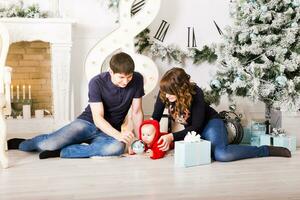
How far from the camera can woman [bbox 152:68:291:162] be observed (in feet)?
9.78

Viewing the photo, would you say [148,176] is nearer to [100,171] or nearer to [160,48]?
[100,171]

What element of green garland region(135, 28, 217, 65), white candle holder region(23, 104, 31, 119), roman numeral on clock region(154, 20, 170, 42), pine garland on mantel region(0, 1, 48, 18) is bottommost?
white candle holder region(23, 104, 31, 119)

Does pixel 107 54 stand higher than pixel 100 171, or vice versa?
pixel 107 54

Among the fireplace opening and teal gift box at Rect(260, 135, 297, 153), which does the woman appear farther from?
the fireplace opening

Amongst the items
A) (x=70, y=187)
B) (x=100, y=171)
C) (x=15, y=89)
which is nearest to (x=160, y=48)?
(x=15, y=89)

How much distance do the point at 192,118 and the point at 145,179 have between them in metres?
0.65

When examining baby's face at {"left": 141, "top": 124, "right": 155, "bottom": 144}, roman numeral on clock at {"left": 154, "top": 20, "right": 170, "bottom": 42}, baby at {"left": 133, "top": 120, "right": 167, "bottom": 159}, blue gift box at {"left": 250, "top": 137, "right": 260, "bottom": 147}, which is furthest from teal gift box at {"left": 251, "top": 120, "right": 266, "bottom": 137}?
roman numeral on clock at {"left": 154, "top": 20, "right": 170, "bottom": 42}

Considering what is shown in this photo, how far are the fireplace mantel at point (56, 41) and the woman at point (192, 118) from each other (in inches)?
48.5

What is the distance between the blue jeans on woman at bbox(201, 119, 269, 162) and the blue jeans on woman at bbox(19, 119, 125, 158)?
0.58 meters

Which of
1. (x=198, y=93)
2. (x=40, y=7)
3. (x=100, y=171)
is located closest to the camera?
(x=100, y=171)

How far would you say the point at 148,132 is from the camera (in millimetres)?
3033

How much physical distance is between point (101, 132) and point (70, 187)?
0.83m

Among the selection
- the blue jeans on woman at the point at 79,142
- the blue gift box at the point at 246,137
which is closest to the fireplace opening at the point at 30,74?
the blue jeans on woman at the point at 79,142

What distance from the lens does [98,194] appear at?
2.31 metres
